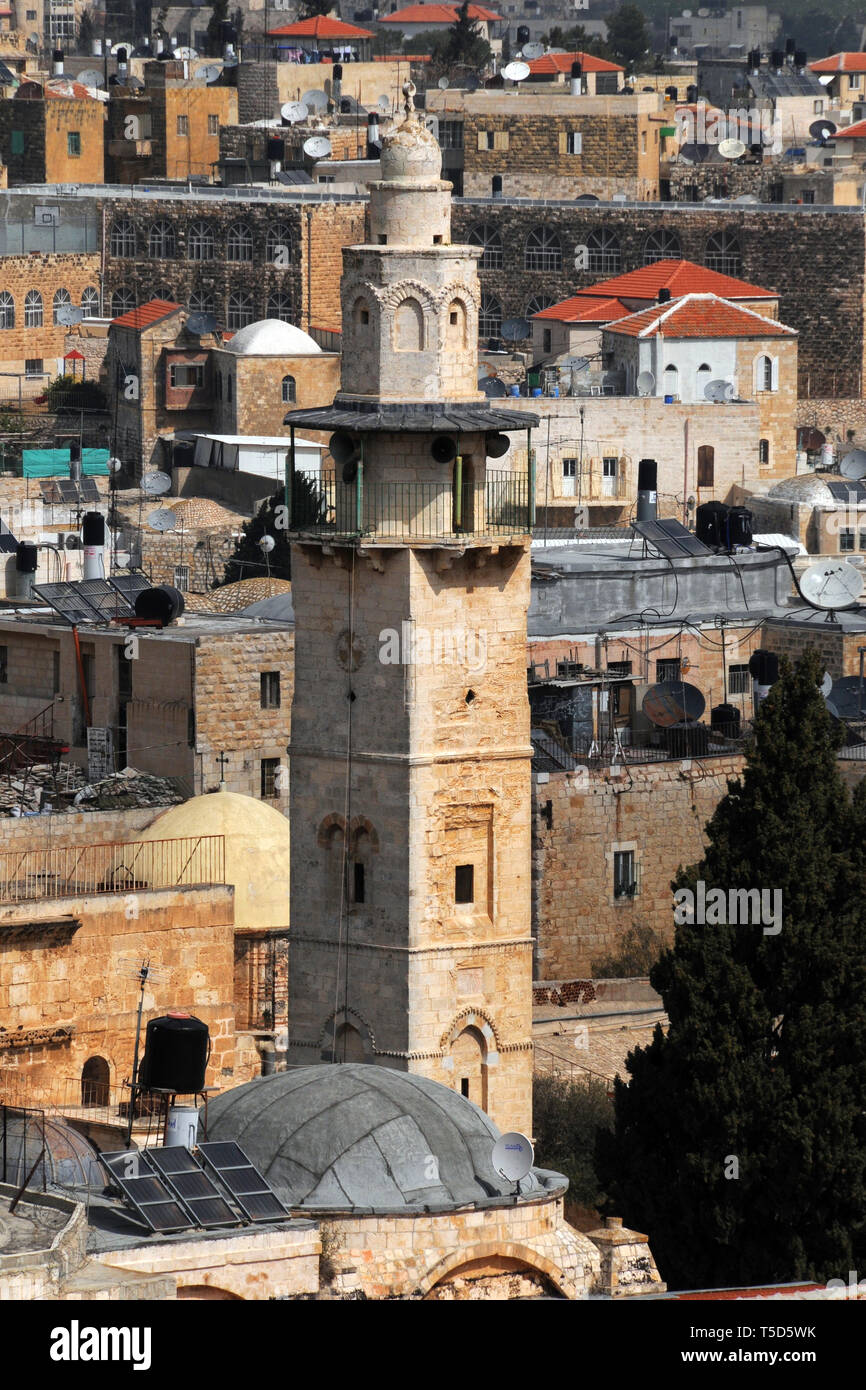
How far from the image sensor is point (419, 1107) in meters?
28.4

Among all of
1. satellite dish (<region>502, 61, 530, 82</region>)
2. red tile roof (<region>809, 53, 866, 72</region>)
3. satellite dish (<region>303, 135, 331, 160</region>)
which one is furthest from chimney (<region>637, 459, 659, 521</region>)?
red tile roof (<region>809, 53, 866, 72</region>)

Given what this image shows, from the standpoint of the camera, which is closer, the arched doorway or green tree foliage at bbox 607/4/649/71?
the arched doorway

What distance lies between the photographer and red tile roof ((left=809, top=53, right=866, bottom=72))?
5463 inches

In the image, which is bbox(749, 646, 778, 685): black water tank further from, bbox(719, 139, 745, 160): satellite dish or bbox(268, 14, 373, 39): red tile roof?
bbox(268, 14, 373, 39): red tile roof

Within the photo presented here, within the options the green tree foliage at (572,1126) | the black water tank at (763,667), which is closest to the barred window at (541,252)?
the black water tank at (763,667)

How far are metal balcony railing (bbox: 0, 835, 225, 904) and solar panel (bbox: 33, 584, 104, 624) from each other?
358 inches

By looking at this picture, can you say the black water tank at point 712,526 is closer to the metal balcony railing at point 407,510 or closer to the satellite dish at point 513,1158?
the metal balcony railing at point 407,510

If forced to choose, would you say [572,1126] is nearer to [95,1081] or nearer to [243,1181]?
[95,1081]

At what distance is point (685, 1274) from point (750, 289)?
179ft

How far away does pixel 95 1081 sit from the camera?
1391 inches

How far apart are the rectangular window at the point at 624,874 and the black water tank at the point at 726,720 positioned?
345 centimetres

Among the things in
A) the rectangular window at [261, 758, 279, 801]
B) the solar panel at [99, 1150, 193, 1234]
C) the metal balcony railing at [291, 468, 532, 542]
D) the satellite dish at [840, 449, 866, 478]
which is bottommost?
the rectangular window at [261, 758, 279, 801]

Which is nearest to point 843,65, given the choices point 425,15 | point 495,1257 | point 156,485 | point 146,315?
point 425,15

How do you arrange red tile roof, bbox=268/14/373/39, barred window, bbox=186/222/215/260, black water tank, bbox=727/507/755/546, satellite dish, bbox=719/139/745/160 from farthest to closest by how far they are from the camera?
red tile roof, bbox=268/14/373/39 < satellite dish, bbox=719/139/745/160 < barred window, bbox=186/222/215/260 < black water tank, bbox=727/507/755/546
